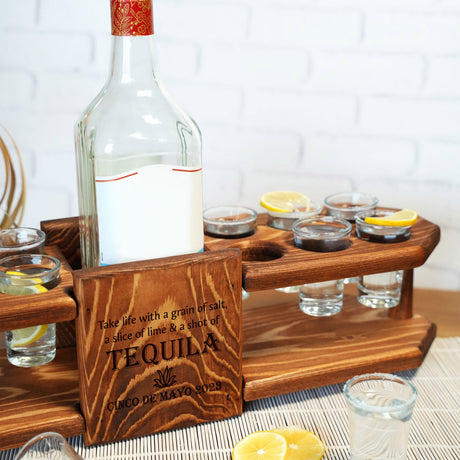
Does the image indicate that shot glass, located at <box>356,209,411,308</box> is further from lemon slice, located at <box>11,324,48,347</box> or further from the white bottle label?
lemon slice, located at <box>11,324,48,347</box>

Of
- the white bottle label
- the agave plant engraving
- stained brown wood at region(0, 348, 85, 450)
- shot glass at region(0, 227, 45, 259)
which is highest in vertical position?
the white bottle label

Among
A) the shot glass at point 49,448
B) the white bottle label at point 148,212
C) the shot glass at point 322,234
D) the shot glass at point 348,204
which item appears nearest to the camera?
the shot glass at point 49,448

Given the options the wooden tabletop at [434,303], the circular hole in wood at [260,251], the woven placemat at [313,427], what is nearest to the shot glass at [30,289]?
the woven placemat at [313,427]

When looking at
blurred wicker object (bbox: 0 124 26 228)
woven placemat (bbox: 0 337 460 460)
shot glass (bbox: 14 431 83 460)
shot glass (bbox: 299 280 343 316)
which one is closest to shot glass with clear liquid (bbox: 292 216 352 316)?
shot glass (bbox: 299 280 343 316)

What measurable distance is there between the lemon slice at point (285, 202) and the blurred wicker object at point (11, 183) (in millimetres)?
427

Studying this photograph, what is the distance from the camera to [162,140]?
77 cm

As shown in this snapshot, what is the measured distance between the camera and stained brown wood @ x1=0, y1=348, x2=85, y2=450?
2.38 ft

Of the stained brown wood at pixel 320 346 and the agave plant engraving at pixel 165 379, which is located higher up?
the agave plant engraving at pixel 165 379

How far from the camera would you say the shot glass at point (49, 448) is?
630 mm

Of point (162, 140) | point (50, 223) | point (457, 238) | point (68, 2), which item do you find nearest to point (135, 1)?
point (162, 140)

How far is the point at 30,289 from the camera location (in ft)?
2.36

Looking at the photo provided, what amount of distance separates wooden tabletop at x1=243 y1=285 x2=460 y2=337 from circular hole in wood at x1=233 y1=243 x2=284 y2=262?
167 mm

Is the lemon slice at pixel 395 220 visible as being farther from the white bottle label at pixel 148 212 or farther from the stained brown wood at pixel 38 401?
the stained brown wood at pixel 38 401

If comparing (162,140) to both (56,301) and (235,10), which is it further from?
(235,10)
